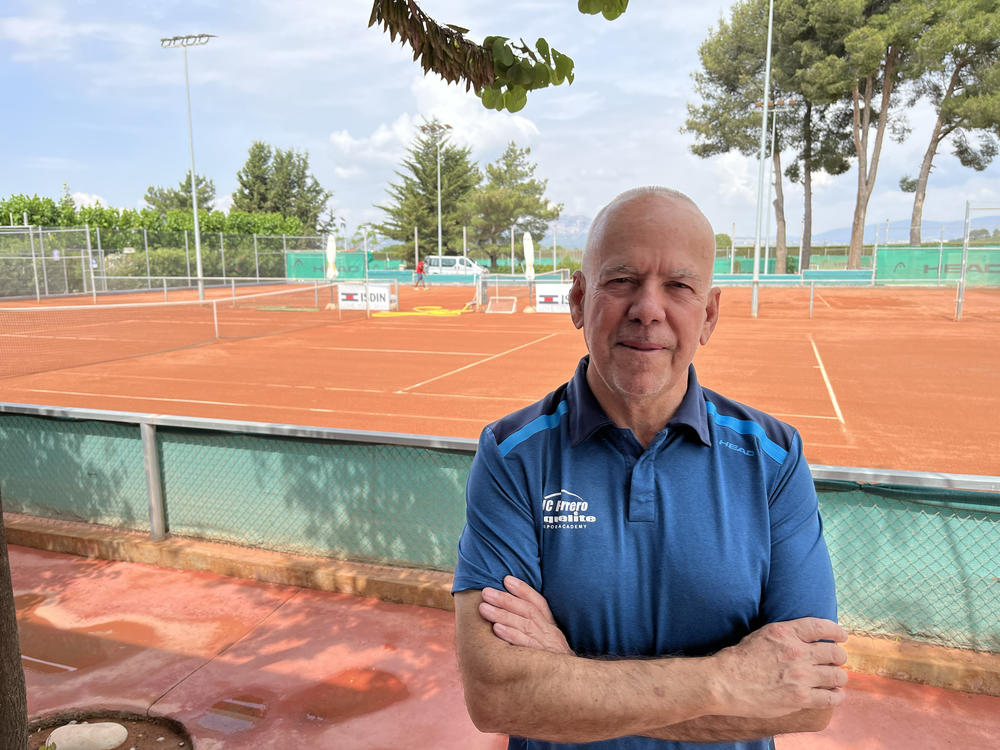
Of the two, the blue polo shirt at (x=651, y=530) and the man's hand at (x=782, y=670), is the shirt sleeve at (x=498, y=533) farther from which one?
the man's hand at (x=782, y=670)

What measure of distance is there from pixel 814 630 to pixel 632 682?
466mm

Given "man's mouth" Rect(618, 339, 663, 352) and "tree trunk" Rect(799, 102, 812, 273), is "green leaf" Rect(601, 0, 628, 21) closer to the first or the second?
"man's mouth" Rect(618, 339, 663, 352)

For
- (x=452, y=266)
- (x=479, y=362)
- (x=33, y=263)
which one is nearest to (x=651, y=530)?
(x=479, y=362)

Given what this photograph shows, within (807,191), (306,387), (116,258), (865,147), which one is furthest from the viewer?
(807,191)

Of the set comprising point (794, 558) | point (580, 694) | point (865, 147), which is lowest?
point (580, 694)

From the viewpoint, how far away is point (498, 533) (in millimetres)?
1748

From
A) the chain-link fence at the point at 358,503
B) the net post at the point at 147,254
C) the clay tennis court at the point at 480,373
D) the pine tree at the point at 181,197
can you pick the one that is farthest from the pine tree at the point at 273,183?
the chain-link fence at the point at 358,503

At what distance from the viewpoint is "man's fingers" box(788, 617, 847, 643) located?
1.71 meters

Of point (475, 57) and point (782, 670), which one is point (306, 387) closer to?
point (475, 57)

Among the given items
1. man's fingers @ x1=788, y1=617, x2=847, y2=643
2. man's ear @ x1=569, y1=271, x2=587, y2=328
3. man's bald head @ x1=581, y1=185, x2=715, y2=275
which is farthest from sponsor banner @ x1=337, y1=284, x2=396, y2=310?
man's fingers @ x1=788, y1=617, x2=847, y2=643

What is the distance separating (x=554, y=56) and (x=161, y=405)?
10653 mm

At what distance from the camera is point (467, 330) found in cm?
2302

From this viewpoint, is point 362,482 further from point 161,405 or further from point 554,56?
point 161,405

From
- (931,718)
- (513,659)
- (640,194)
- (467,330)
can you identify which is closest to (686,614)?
(513,659)
